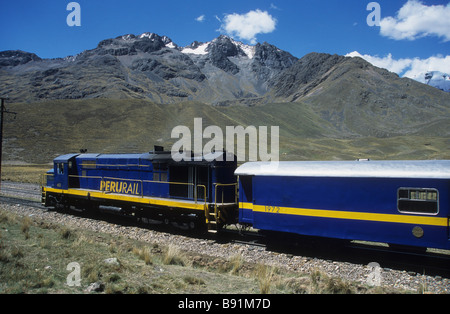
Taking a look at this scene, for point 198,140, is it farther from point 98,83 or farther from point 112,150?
point 98,83

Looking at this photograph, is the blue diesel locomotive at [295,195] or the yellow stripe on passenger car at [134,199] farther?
the yellow stripe on passenger car at [134,199]

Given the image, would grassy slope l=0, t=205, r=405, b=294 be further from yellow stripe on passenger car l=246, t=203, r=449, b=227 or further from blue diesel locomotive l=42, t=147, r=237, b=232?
blue diesel locomotive l=42, t=147, r=237, b=232

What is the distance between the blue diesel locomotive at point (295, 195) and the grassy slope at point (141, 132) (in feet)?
155

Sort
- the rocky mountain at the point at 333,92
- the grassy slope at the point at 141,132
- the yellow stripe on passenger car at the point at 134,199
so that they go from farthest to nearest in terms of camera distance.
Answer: the rocky mountain at the point at 333,92
the grassy slope at the point at 141,132
the yellow stripe on passenger car at the point at 134,199

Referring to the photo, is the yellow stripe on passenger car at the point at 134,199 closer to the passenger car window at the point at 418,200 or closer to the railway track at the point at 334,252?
the railway track at the point at 334,252

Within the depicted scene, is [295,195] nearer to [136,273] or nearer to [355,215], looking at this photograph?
[355,215]

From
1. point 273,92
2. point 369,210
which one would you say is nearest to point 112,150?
point 369,210

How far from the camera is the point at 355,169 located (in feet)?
34.9

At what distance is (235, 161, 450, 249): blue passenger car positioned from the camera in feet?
30.7

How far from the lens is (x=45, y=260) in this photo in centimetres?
833

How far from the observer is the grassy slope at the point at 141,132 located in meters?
67.9

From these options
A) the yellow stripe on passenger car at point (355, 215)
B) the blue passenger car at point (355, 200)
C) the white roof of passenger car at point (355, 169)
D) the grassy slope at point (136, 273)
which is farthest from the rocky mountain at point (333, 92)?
the grassy slope at point (136, 273)

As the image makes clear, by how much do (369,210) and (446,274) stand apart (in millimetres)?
2686

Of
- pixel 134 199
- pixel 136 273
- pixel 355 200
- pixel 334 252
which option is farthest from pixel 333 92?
pixel 136 273
